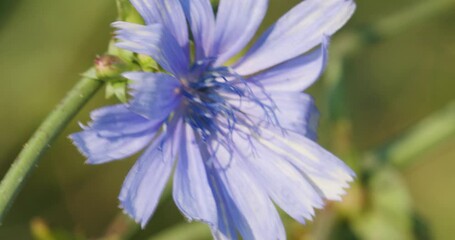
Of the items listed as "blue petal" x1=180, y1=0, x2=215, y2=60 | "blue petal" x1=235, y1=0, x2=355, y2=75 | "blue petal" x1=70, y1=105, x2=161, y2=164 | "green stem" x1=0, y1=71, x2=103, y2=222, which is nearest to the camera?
"green stem" x1=0, y1=71, x2=103, y2=222

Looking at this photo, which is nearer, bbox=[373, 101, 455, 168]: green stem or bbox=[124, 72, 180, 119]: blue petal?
bbox=[124, 72, 180, 119]: blue petal

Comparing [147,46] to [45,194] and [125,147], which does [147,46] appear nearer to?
[125,147]

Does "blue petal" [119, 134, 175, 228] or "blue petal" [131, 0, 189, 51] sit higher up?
"blue petal" [131, 0, 189, 51]

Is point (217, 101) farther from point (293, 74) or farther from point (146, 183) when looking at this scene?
point (146, 183)

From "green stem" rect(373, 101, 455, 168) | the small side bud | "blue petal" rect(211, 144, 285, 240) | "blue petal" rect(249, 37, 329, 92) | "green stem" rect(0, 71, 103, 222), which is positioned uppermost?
the small side bud

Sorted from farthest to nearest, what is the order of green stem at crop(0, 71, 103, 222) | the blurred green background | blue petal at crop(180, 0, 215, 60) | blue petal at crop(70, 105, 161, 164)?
1. the blurred green background
2. blue petal at crop(180, 0, 215, 60)
3. blue petal at crop(70, 105, 161, 164)
4. green stem at crop(0, 71, 103, 222)

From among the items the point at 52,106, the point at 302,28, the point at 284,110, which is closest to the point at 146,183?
the point at 284,110

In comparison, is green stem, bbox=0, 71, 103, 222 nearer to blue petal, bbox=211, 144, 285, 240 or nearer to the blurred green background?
blue petal, bbox=211, 144, 285, 240

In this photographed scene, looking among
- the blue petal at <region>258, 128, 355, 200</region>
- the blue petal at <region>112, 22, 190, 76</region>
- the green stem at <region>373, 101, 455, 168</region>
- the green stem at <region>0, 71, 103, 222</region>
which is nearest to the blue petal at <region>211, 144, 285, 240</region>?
the blue petal at <region>258, 128, 355, 200</region>

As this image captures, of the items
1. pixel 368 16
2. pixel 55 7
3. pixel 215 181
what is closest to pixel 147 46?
pixel 215 181
